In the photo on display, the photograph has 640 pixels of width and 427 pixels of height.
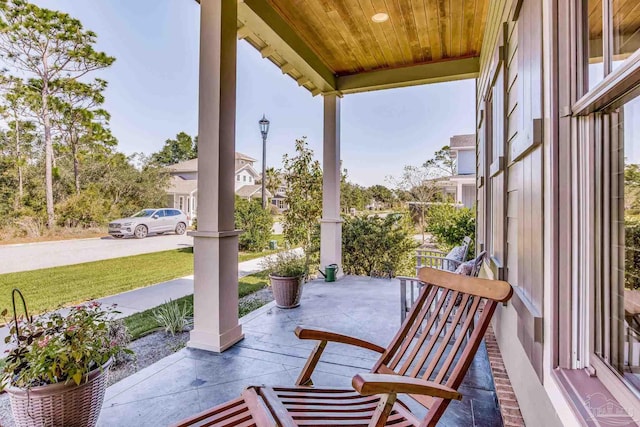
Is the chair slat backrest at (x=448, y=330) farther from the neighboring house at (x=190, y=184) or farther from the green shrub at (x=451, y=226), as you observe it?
the neighboring house at (x=190, y=184)

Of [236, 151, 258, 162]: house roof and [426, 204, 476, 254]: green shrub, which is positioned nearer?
[426, 204, 476, 254]: green shrub

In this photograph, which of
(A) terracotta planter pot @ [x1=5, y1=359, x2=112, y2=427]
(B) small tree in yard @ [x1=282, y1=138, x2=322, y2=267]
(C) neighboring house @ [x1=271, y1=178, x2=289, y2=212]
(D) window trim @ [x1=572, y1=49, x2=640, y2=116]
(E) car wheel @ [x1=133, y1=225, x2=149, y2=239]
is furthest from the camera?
(E) car wheel @ [x1=133, y1=225, x2=149, y2=239]

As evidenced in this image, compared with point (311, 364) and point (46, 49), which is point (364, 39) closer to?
point (311, 364)

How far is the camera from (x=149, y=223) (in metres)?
10.3

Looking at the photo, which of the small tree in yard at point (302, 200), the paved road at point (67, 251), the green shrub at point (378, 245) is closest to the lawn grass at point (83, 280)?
the paved road at point (67, 251)

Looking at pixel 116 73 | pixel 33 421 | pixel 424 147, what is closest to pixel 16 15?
pixel 116 73

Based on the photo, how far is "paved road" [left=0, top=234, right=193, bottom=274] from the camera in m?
5.59

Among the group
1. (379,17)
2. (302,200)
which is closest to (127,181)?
(302,200)

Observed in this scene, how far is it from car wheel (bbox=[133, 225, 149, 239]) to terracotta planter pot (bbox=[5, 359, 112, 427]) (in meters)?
8.80

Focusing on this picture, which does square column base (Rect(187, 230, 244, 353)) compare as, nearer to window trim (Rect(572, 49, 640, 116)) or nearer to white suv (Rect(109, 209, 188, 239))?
window trim (Rect(572, 49, 640, 116))

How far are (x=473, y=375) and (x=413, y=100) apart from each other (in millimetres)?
9777

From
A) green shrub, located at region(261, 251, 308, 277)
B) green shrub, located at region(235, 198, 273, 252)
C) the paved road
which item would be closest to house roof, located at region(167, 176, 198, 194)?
the paved road

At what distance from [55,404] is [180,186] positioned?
483 inches

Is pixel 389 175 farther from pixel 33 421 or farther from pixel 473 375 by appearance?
pixel 33 421
